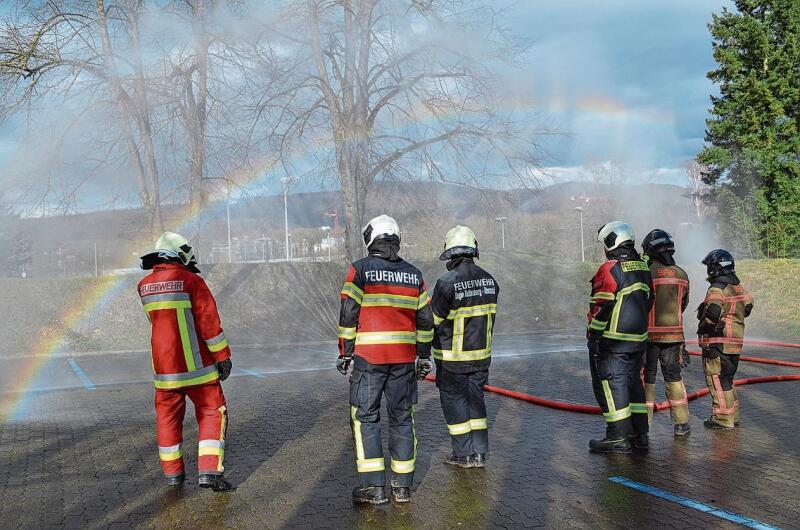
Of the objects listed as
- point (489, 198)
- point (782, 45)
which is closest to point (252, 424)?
point (489, 198)

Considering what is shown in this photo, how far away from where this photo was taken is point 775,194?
25.1 metres

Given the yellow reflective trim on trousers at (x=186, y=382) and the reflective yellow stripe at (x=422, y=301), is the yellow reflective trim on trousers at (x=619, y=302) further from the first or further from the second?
the yellow reflective trim on trousers at (x=186, y=382)

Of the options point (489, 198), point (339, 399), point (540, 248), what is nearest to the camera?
point (339, 399)

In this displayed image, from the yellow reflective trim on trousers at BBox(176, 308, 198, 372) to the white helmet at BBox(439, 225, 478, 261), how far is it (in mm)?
2037

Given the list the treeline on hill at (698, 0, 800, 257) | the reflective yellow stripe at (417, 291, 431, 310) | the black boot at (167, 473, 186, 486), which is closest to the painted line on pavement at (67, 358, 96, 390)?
the black boot at (167, 473, 186, 486)

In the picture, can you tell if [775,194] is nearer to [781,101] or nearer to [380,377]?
[781,101]

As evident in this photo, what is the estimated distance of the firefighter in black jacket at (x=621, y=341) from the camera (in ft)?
19.1

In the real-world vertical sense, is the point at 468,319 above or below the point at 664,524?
above

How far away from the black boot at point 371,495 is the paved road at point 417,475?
8 cm

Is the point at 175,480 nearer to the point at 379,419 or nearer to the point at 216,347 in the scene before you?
the point at 216,347

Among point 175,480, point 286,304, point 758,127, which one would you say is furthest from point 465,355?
point 758,127

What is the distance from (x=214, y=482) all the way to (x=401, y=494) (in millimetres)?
1377

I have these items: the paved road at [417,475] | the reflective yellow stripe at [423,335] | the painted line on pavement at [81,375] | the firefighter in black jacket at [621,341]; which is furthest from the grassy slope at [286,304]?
the reflective yellow stripe at [423,335]

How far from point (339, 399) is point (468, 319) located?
3906 mm
